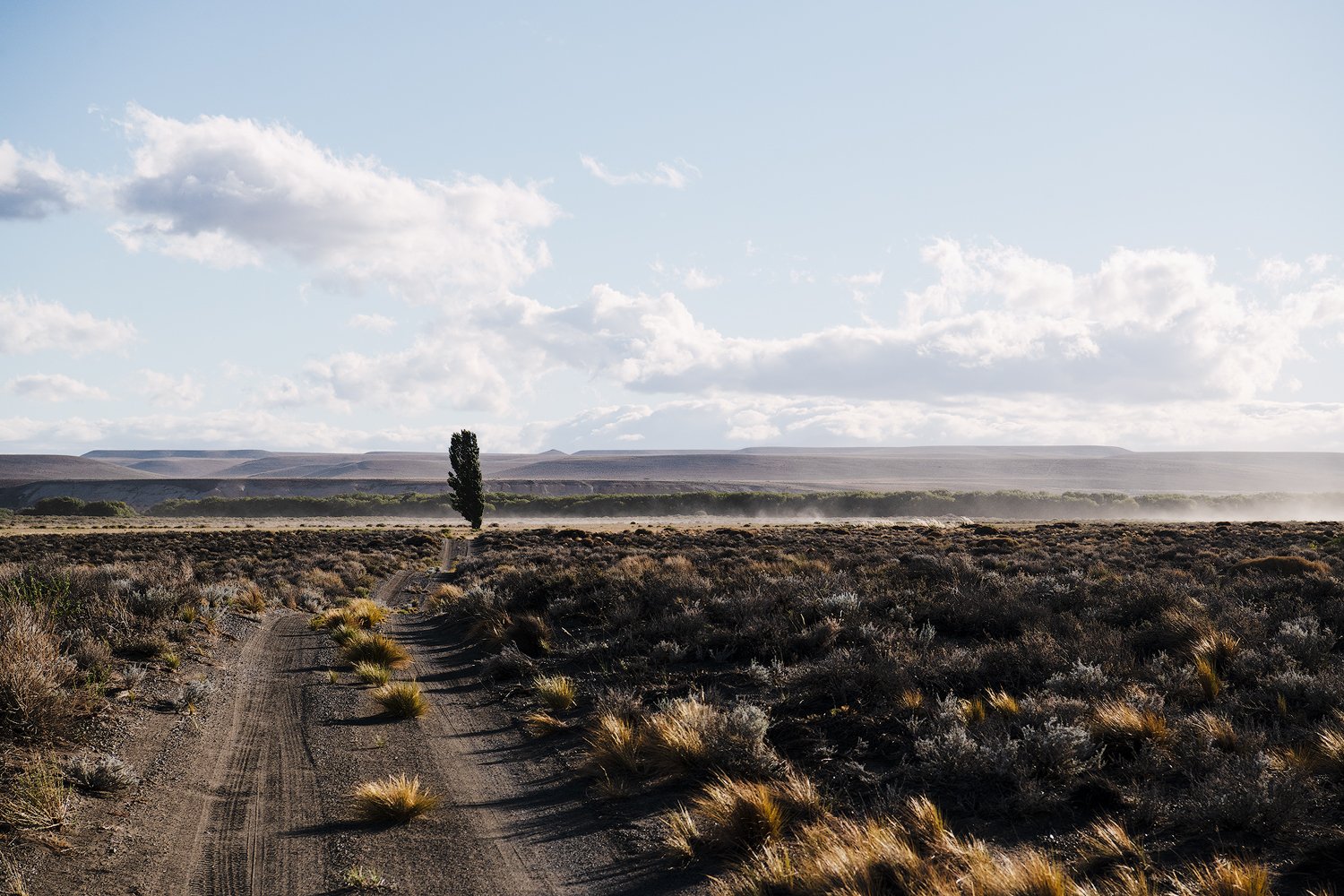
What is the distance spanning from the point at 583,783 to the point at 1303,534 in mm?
41766

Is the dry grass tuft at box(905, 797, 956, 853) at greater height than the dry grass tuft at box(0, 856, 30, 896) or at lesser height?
lesser

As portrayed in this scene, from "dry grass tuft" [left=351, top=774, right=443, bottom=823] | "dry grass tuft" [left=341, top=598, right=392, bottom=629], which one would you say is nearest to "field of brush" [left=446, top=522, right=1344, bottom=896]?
"dry grass tuft" [left=351, top=774, right=443, bottom=823]

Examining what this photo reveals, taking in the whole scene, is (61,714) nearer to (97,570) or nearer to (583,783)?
(583,783)

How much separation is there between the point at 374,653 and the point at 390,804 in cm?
728

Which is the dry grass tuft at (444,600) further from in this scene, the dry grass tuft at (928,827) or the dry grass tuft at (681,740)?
the dry grass tuft at (928,827)

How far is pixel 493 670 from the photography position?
12.4 meters

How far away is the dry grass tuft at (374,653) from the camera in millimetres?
12898

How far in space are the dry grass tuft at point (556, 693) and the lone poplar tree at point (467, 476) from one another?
52.3 meters

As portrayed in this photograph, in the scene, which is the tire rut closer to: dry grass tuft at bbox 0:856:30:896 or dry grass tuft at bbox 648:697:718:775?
dry grass tuft at bbox 0:856:30:896

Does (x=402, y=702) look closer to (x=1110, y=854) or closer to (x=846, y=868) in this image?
(x=846, y=868)

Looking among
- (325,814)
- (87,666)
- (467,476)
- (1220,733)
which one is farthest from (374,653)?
(467,476)

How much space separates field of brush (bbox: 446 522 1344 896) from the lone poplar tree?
47.6 metres

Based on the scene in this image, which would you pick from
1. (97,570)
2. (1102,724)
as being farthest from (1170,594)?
(97,570)

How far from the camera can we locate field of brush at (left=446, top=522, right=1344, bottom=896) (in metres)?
5.11
